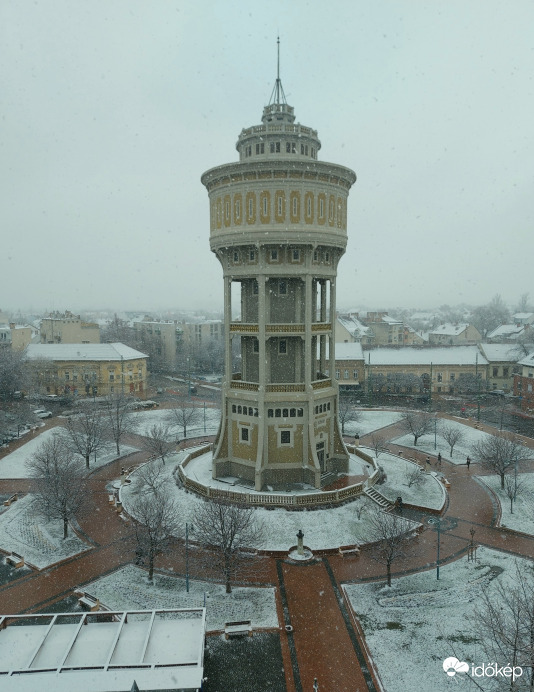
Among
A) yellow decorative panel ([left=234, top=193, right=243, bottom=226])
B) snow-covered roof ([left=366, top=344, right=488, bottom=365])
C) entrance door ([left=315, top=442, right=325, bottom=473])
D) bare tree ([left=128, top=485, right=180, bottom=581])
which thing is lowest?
bare tree ([left=128, top=485, right=180, bottom=581])

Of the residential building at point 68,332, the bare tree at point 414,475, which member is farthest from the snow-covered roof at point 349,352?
the residential building at point 68,332

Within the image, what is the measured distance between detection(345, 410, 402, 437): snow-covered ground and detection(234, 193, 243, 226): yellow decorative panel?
28271 millimetres

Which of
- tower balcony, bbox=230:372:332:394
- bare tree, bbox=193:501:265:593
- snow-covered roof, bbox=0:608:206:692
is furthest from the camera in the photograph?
tower balcony, bbox=230:372:332:394

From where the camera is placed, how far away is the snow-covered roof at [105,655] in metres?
14.7

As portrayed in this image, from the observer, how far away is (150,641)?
54.0 feet

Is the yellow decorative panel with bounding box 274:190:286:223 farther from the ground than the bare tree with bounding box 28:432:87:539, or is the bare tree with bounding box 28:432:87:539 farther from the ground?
the yellow decorative panel with bounding box 274:190:286:223

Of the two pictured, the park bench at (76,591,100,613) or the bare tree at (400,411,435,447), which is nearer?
the park bench at (76,591,100,613)

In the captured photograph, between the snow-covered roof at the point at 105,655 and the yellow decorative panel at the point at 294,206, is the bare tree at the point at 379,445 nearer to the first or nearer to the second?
the yellow decorative panel at the point at 294,206

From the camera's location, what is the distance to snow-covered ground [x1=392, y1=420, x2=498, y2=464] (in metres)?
44.0

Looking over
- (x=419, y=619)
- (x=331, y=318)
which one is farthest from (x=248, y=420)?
(x=419, y=619)

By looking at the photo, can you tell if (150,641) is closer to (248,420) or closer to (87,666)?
(87,666)

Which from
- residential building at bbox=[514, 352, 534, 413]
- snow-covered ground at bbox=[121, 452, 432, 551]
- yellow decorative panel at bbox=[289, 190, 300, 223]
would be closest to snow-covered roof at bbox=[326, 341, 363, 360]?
residential building at bbox=[514, 352, 534, 413]

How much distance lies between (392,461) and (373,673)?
81.7 feet

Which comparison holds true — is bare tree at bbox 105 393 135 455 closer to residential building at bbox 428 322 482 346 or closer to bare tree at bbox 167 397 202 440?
bare tree at bbox 167 397 202 440
